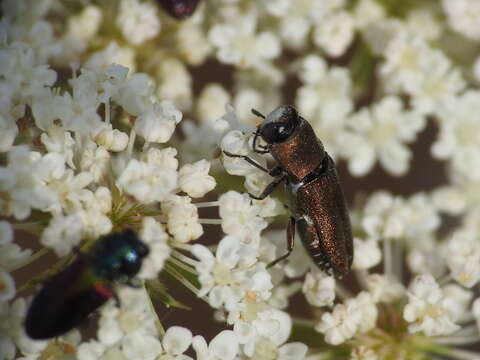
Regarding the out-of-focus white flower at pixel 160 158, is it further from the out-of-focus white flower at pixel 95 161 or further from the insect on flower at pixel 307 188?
the insect on flower at pixel 307 188

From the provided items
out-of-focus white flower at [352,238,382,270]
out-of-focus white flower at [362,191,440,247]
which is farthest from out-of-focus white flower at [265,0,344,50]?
out-of-focus white flower at [352,238,382,270]

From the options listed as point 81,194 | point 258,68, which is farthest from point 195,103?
point 81,194

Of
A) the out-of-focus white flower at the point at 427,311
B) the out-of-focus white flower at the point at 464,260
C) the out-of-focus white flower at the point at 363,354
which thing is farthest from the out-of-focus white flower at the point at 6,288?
the out-of-focus white flower at the point at 464,260

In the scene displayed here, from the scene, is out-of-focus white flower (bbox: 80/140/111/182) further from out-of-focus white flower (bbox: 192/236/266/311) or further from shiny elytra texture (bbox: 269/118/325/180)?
shiny elytra texture (bbox: 269/118/325/180)

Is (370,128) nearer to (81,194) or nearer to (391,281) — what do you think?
(391,281)

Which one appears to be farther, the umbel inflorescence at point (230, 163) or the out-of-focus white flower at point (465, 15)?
the out-of-focus white flower at point (465, 15)

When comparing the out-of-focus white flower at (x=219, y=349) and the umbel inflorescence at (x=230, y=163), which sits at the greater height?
the umbel inflorescence at (x=230, y=163)

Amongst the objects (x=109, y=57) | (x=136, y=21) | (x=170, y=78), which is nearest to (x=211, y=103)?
(x=170, y=78)
